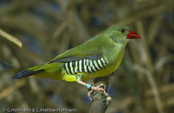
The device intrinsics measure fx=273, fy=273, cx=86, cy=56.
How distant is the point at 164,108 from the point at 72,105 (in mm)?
1531

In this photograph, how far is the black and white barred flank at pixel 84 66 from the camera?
2.24 metres

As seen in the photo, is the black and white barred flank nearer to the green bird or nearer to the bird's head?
the green bird

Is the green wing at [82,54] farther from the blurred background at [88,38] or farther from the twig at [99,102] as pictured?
the blurred background at [88,38]

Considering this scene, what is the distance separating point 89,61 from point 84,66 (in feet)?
0.22

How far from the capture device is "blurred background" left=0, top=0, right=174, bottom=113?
3.97 meters

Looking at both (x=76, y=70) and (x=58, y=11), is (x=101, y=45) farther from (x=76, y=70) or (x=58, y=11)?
(x=58, y=11)

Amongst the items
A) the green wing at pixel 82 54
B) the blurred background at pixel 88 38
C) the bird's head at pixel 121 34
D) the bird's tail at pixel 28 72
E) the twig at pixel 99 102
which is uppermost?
the blurred background at pixel 88 38

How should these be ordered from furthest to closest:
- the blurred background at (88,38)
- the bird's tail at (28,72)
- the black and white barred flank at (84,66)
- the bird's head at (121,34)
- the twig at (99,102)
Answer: the blurred background at (88,38) < the bird's head at (121,34) < the black and white barred flank at (84,66) < the bird's tail at (28,72) < the twig at (99,102)

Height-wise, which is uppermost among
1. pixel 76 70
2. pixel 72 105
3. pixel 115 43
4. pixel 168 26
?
pixel 168 26

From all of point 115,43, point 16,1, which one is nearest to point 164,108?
point 115,43

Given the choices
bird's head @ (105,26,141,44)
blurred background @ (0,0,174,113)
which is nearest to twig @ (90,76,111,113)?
bird's head @ (105,26,141,44)

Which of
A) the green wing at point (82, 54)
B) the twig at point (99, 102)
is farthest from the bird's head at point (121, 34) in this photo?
the twig at point (99, 102)

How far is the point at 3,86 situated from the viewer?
4164 mm

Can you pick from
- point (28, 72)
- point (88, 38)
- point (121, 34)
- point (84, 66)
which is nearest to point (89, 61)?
point (84, 66)
